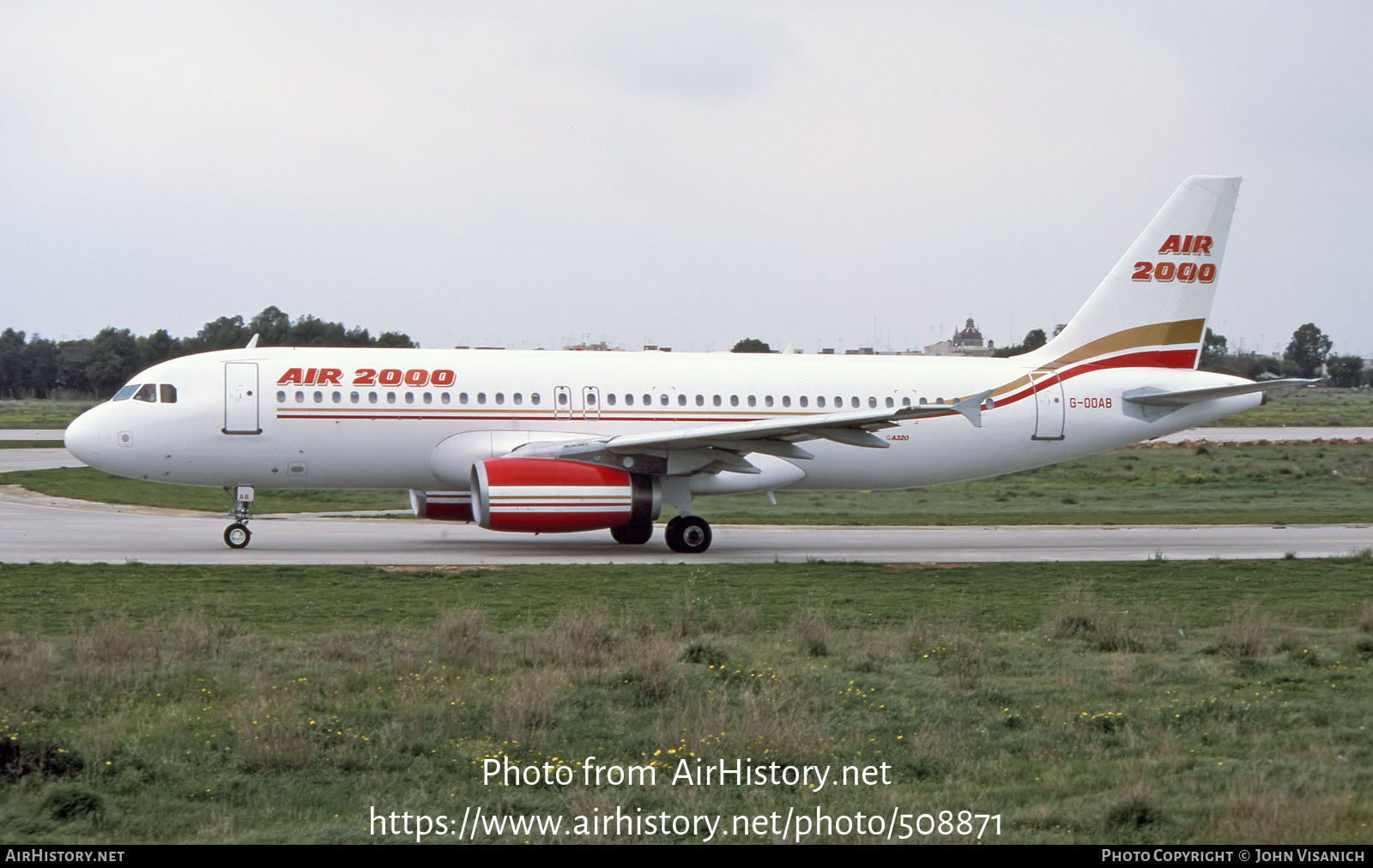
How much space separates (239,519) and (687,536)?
27.8 feet

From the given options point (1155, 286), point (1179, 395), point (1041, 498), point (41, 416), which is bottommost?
point (1041, 498)

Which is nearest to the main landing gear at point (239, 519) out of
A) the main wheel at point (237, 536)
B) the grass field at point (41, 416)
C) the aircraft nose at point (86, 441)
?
the main wheel at point (237, 536)

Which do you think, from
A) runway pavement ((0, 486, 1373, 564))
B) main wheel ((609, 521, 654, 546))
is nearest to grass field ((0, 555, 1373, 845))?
runway pavement ((0, 486, 1373, 564))

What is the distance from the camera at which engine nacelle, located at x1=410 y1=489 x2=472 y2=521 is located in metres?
27.2

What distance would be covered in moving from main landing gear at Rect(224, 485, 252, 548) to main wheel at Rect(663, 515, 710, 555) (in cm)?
792

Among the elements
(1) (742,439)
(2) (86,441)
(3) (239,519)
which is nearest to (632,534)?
(1) (742,439)

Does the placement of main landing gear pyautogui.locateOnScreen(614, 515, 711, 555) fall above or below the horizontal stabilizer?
below

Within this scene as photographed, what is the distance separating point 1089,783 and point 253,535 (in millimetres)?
22185

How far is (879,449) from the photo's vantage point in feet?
91.2

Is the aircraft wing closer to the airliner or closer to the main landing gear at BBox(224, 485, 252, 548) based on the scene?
the airliner

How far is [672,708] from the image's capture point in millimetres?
11273

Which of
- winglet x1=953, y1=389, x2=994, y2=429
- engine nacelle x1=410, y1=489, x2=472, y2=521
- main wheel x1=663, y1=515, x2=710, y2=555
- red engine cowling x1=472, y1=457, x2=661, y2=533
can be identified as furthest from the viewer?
engine nacelle x1=410, y1=489, x2=472, y2=521

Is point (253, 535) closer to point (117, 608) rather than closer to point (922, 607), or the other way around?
point (117, 608)

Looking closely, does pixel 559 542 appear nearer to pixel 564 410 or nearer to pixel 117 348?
pixel 564 410
